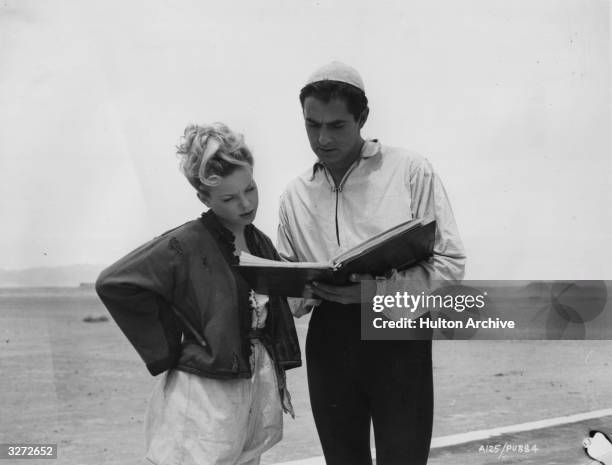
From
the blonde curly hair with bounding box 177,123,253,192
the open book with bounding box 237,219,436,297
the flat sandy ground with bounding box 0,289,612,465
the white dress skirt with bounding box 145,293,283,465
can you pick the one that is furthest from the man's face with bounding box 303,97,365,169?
the flat sandy ground with bounding box 0,289,612,465

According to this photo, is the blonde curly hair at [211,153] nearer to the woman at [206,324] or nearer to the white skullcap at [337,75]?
the woman at [206,324]

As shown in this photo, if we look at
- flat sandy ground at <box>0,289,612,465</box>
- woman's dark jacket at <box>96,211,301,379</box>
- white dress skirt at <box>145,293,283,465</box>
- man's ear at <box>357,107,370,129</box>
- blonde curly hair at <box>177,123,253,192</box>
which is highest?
man's ear at <box>357,107,370,129</box>

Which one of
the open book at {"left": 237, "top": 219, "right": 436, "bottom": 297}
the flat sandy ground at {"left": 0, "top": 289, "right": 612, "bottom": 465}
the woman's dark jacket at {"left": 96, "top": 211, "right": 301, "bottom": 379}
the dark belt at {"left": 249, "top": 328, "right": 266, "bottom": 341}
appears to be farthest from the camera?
the flat sandy ground at {"left": 0, "top": 289, "right": 612, "bottom": 465}

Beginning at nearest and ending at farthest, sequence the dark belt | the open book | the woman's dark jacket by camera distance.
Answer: the open book
the woman's dark jacket
the dark belt

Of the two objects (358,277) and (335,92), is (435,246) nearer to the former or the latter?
(358,277)

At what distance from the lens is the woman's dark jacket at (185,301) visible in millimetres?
2037

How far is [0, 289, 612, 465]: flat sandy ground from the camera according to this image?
358 cm

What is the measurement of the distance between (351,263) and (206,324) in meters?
0.43

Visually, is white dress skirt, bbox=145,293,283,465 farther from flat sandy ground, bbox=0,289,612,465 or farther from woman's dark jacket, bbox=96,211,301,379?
flat sandy ground, bbox=0,289,612,465

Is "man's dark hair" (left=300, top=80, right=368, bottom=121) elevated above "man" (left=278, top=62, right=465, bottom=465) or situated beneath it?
elevated above

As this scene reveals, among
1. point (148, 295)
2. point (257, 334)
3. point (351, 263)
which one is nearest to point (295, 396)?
point (257, 334)

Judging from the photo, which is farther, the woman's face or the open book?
the woman's face

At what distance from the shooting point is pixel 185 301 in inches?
82.7

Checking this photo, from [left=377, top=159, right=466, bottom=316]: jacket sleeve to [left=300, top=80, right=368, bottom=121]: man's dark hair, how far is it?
0.25m
